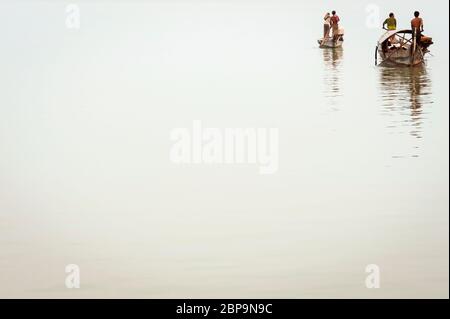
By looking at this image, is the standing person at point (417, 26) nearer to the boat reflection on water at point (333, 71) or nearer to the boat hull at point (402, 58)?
the boat hull at point (402, 58)

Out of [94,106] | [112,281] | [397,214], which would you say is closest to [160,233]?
[112,281]

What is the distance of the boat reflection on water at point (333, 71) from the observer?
20.6 meters

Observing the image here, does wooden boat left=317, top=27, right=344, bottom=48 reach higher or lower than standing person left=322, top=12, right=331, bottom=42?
lower

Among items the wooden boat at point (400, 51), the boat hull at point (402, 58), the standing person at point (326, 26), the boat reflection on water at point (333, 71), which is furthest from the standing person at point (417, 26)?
the standing person at point (326, 26)

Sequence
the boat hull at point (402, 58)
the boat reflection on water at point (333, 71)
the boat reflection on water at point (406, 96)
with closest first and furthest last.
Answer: the boat reflection on water at point (406, 96) → the boat reflection on water at point (333, 71) → the boat hull at point (402, 58)

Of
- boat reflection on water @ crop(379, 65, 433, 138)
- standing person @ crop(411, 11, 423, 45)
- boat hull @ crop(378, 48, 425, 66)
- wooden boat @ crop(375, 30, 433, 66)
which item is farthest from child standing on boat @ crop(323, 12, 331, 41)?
standing person @ crop(411, 11, 423, 45)

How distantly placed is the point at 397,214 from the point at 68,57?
12.1 metres

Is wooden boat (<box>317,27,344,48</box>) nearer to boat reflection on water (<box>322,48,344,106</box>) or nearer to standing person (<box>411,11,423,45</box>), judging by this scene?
boat reflection on water (<box>322,48,344,106</box>)

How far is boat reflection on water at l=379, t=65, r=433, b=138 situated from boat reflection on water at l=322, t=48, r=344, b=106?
75 centimetres

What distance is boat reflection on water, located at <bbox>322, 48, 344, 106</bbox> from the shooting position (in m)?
20.6

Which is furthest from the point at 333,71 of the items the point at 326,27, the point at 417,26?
the point at 326,27

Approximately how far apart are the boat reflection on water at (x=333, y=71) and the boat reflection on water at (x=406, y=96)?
29.5 inches

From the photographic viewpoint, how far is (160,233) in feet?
41.7

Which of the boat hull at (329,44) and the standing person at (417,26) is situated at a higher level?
the standing person at (417,26)
